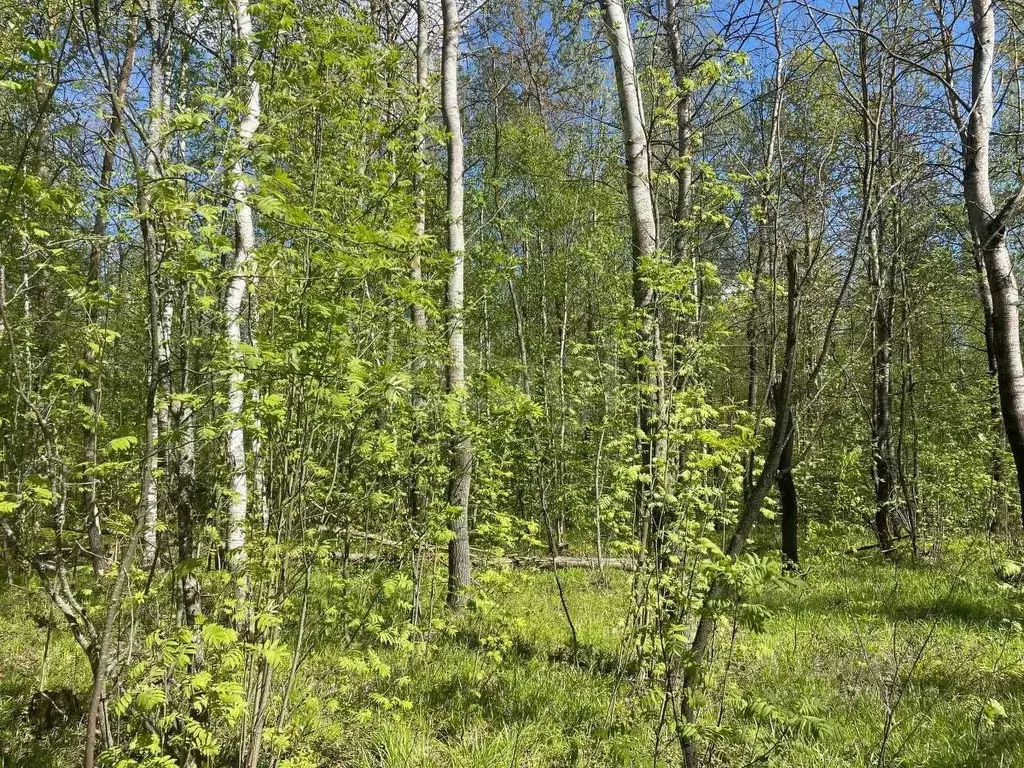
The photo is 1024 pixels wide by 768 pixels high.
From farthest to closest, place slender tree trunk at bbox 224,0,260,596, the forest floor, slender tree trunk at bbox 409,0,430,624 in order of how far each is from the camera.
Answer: slender tree trunk at bbox 409,0,430,624
the forest floor
slender tree trunk at bbox 224,0,260,596

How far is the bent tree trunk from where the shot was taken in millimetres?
4043

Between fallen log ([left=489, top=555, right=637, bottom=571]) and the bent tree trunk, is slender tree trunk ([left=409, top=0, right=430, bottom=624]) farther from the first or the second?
fallen log ([left=489, top=555, right=637, bottom=571])

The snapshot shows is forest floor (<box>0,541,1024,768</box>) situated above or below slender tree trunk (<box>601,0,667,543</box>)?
below

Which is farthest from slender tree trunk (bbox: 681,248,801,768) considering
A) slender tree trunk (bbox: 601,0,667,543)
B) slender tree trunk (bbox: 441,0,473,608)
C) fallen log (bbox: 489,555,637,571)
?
fallen log (bbox: 489,555,637,571)

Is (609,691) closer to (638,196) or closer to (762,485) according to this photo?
(762,485)

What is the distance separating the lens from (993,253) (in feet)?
13.5

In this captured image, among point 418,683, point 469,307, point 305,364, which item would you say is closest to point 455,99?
point 469,307

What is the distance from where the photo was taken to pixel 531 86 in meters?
11.8

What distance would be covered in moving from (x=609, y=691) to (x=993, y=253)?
13.5 feet

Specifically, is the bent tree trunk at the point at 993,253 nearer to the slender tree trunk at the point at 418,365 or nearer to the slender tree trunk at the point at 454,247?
the slender tree trunk at the point at 418,365

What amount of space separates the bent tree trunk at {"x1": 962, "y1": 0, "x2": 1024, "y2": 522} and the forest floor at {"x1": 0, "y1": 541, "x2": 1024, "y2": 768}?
118 cm

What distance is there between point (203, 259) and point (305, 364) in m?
0.82

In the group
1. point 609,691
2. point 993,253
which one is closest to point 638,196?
point 993,253

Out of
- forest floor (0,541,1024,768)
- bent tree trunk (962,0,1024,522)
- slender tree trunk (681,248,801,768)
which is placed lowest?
forest floor (0,541,1024,768)
